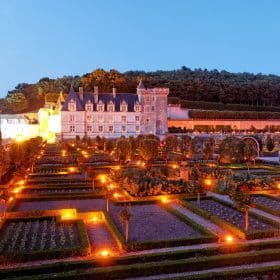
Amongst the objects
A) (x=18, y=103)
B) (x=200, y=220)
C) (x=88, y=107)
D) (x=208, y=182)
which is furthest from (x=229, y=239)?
(x=18, y=103)

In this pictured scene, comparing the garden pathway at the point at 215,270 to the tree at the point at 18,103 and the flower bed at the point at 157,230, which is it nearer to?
the flower bed at the point at 157,230

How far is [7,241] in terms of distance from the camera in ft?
43.3

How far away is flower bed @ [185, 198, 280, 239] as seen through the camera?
13855 mm

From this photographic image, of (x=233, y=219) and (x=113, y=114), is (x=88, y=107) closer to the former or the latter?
(x=113, y=114)

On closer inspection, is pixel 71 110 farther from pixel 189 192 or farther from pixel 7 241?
pixel 7 241

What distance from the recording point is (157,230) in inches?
571

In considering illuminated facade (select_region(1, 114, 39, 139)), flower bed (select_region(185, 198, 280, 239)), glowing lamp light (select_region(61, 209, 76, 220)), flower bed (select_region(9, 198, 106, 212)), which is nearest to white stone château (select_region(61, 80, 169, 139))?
illuminated facade (select_region(1, 114, 39, 139))

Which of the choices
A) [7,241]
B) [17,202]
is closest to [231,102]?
[17,202]

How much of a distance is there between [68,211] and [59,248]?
16.0 ft

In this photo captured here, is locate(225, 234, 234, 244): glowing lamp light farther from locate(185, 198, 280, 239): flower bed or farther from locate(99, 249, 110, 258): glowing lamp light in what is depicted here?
locate(99, 249, 110, 258): glowing lamp light

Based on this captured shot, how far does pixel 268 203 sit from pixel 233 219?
3898 millimetres

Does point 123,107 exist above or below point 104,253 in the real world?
above

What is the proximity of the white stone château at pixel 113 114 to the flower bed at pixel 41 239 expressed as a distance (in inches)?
1907

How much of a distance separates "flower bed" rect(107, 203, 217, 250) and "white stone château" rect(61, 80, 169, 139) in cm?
4683
